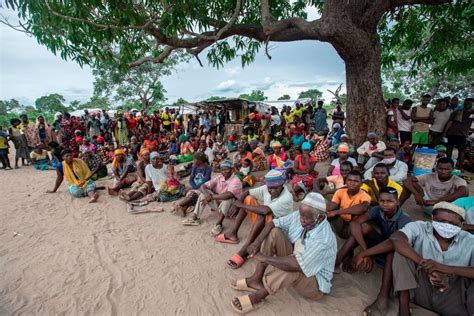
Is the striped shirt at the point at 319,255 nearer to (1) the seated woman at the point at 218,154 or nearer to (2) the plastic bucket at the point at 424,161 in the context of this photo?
(2) the plastic bucket at the point at 424,161

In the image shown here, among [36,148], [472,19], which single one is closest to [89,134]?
[36,148]

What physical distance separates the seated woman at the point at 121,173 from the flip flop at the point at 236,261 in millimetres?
3931

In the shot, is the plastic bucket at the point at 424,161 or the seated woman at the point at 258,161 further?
the seated woman at the point at 258,161

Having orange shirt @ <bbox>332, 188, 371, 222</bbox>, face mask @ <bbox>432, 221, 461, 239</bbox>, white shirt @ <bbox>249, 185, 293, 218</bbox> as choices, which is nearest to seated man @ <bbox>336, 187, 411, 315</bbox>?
orange shirt @ <bbox>332, 188, 371, 222</bbox>

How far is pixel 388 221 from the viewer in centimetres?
266

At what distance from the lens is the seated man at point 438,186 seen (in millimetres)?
3354

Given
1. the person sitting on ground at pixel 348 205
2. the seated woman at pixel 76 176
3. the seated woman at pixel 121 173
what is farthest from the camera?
the seated woman at pixel 121 173

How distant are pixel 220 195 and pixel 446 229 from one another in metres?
2.72

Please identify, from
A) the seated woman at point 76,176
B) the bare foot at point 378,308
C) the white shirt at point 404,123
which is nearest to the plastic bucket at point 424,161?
the white shirt at point 404,123

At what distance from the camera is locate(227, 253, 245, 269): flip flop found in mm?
3094

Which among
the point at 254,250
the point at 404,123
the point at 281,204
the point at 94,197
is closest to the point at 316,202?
the point at 254,250

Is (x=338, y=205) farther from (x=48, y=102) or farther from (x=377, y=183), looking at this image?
(x=48, y=102)

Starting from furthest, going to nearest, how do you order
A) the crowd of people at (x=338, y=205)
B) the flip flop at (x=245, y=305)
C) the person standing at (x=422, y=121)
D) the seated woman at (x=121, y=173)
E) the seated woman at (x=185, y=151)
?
the seated woman at (x=185, y=151)
the person standing at (x=422, y=121)
the seated woman at (x=121, y=173)
the flip flop at (x=245, y=305)
the crowd of people at (x=338, y=205)

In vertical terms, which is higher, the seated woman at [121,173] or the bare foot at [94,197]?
the seated woman at [121,173]
